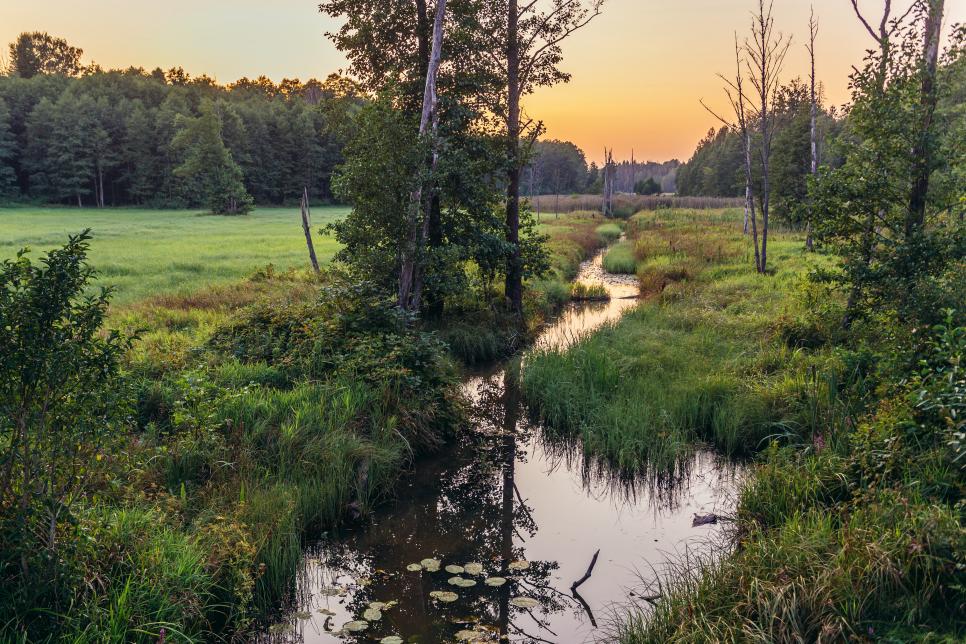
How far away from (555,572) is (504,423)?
15.2ft

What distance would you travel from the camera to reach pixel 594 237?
41250mm

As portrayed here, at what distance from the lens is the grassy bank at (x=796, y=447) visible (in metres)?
4.37

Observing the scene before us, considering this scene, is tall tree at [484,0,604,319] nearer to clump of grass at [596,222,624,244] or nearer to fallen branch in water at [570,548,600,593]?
fallen branch in water at [570,548,600,593]

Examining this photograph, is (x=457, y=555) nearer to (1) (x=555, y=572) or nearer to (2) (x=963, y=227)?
(1) (x=555, y=572)

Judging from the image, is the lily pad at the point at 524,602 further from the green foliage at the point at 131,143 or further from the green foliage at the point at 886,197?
the green foliage at the point at 131,143

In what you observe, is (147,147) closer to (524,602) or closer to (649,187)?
(649,187)

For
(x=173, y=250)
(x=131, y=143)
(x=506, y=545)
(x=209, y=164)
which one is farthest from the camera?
(x=131, y=143)

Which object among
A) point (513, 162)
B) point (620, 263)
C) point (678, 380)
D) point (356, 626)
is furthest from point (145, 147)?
Result: point (356, 626)

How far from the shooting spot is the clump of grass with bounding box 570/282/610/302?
22.1 m

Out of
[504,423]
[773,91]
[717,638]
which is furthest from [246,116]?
[717,638]

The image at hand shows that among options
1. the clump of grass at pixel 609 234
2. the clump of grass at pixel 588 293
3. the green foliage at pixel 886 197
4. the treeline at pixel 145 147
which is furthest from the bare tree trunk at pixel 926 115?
the treeline at pixel 145 147

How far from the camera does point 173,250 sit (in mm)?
28391

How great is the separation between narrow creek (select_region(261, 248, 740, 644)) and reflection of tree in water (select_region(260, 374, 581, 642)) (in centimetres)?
1

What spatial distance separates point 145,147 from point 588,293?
7355cm
